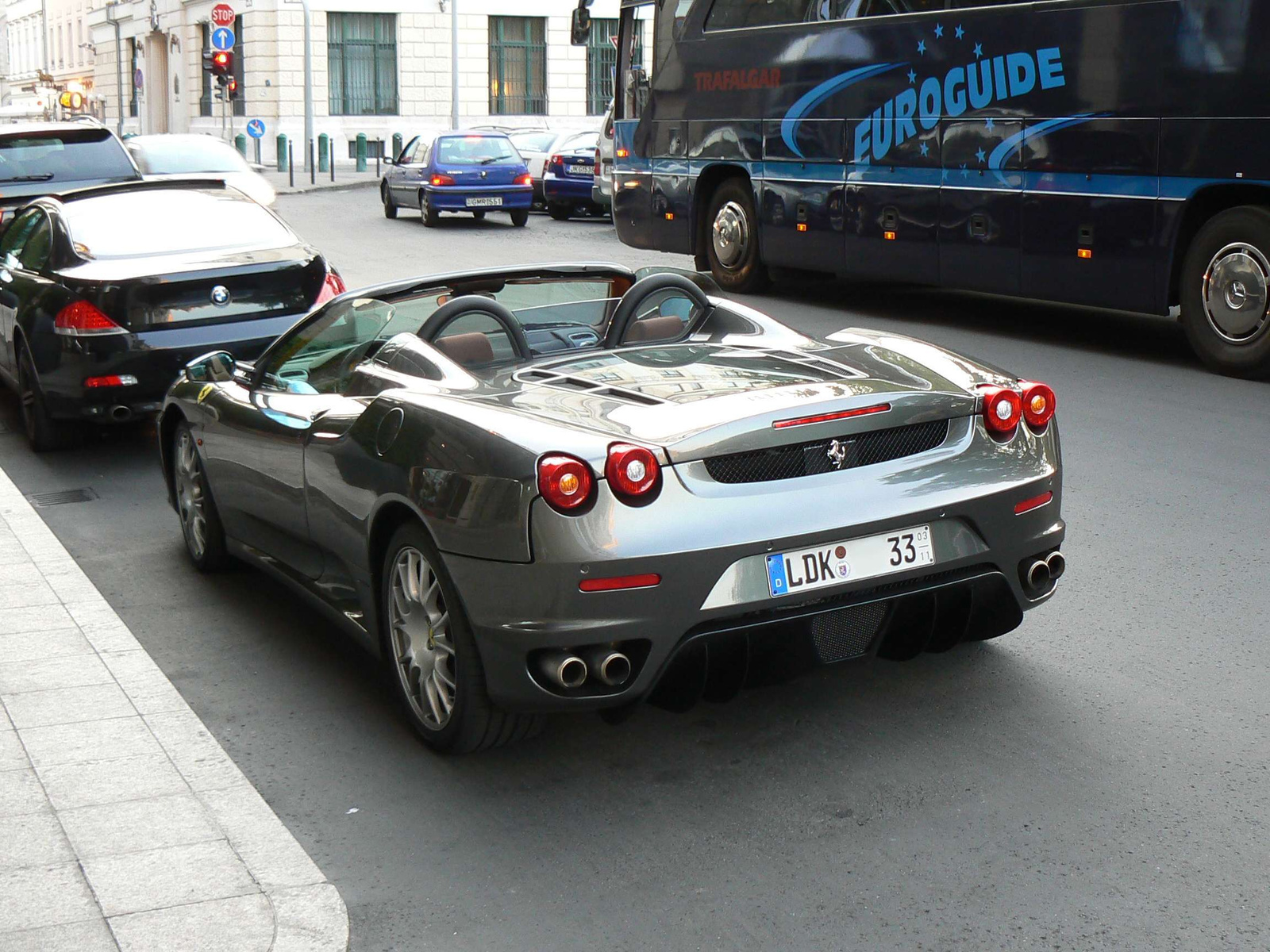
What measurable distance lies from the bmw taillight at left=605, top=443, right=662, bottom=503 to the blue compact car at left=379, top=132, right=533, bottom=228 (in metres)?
22.6

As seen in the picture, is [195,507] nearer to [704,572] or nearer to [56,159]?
[704,572]

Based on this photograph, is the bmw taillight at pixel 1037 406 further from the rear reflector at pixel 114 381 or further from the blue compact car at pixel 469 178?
the blue compact car at pixel 469 178

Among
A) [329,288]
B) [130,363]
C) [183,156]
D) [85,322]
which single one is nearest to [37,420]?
[85,322]

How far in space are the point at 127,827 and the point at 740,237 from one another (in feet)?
42.5

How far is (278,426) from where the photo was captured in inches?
210

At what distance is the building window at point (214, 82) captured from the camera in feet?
176

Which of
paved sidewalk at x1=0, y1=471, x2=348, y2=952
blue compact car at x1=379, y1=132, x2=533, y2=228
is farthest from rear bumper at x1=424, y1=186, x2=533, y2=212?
paved sidewalk at x1=0, y1=471, x2=348, y2=952

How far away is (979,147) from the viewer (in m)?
12.6

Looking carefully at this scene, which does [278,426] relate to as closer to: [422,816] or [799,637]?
[422,816]

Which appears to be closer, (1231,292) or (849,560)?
(849,560)

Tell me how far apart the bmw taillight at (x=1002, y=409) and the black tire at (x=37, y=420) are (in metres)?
6.03

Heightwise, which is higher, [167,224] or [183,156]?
[183,156]

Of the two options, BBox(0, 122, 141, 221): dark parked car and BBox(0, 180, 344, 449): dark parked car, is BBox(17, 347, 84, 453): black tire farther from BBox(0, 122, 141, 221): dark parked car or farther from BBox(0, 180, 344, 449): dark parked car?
BBox(0, 122, 141, 221): dark parked car

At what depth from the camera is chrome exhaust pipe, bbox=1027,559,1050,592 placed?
455 centimetres
